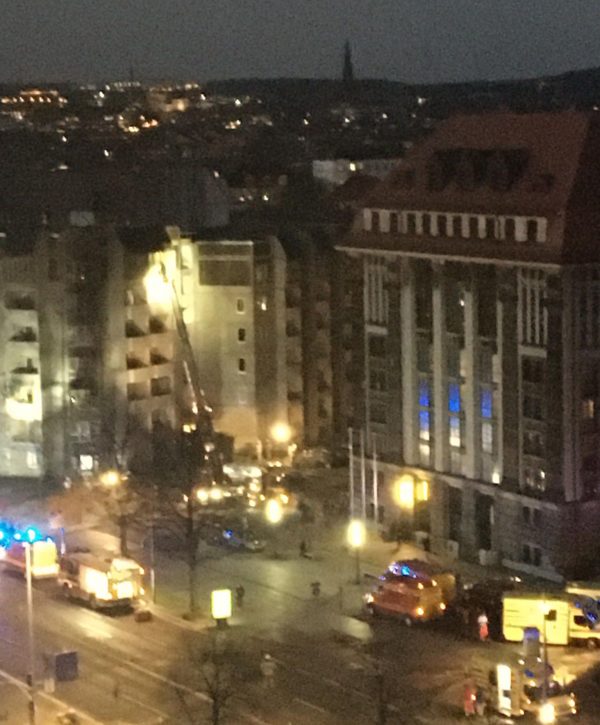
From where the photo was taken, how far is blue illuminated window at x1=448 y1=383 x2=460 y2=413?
5166 centimetres

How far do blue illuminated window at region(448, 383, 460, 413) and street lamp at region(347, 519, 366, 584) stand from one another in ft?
15.0

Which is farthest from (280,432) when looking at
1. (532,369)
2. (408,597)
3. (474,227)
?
(408,597)

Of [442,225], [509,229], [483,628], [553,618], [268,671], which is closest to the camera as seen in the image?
[268,671]

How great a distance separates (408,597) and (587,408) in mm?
8665

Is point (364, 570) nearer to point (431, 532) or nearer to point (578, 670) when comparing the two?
point (431, 532)

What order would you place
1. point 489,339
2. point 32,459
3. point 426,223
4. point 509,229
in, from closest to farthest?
1. point 509,229
2. point 489,339
3. point 426,223
4. point 32,459

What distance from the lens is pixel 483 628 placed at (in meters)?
42.4

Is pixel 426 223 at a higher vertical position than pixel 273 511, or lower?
higher

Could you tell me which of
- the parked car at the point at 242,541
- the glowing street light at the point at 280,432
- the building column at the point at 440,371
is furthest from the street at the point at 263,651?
the glowing street light at the point at 280,432

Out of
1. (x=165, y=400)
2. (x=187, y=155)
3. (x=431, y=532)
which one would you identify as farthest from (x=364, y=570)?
(x=187, y=155)

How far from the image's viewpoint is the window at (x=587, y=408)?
48391mm

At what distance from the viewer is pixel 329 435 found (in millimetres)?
70312

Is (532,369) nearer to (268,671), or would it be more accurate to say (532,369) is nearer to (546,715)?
(268,671)

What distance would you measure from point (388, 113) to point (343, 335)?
90.3m
